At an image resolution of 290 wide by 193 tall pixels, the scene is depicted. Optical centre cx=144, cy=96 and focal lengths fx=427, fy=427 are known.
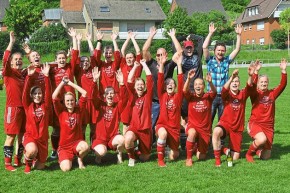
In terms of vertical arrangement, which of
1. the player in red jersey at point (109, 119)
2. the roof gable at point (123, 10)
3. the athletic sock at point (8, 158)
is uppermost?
the roof gable at point (123, 10)

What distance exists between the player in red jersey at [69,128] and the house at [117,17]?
165 ft

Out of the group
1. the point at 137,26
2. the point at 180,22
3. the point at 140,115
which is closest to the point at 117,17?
the point at 137,26

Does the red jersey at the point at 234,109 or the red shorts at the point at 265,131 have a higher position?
the red jersey at the point at 234,109

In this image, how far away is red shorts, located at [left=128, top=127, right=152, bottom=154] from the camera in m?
7.54

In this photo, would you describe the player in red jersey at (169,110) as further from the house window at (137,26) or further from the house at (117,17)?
the house window at (137,26)

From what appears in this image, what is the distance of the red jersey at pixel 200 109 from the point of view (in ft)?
24.7

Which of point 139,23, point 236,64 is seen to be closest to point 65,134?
point 236,64

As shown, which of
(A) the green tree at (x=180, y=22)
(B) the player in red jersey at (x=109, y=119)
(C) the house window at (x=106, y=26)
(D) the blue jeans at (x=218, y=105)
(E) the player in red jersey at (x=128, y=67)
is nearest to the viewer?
(B) the player in red jersey at (x=109, y=119)

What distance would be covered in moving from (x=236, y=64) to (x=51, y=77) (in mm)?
36030

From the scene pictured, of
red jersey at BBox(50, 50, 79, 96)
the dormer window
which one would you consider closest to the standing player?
red jersey at BBox(50, 50, 79, 96)

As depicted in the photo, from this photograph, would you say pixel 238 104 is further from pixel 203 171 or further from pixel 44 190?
pixel 44 190

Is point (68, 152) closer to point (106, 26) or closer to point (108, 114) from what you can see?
point (108, 114)

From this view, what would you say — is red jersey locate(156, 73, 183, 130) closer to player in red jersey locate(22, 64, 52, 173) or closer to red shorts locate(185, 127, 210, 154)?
red shorts locate(185, 127, 210, 154)

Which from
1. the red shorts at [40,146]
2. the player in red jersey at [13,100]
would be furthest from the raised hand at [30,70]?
the red shorts at [40,146]
